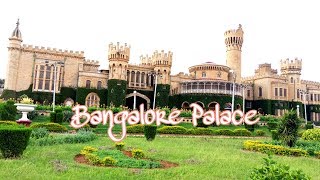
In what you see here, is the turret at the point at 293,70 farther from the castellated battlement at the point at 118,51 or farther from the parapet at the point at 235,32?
the castellated battlement at the point at 118,51

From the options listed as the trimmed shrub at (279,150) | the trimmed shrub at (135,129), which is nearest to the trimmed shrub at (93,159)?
the trimmed shrub at (279,150)

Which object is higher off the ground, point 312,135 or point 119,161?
point 312,135

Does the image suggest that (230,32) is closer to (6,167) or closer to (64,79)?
(64,79)

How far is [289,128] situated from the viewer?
64.2 ft

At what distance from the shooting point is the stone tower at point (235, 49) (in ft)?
214

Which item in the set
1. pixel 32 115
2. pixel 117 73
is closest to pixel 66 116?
pixel 32 115

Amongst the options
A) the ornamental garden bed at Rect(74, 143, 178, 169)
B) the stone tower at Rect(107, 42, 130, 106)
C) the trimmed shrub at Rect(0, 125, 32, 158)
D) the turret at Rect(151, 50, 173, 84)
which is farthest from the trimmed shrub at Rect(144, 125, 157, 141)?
the turret at Rect(151, 50, 173, 84)

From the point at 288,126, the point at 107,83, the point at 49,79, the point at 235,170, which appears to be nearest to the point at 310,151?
the point at 288,126

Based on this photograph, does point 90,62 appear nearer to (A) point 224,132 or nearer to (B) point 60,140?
(A) point 224,132

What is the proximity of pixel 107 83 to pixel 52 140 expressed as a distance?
33.9m

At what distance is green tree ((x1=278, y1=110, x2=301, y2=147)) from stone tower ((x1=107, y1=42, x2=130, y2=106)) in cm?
3281

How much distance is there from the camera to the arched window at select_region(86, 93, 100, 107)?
49688 millimetres

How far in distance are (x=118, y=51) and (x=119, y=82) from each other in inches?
209

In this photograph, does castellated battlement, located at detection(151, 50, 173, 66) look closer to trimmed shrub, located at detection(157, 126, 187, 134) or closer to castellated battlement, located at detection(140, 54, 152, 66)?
castellated battlement, located at detection(140, 54, 152, 66)
